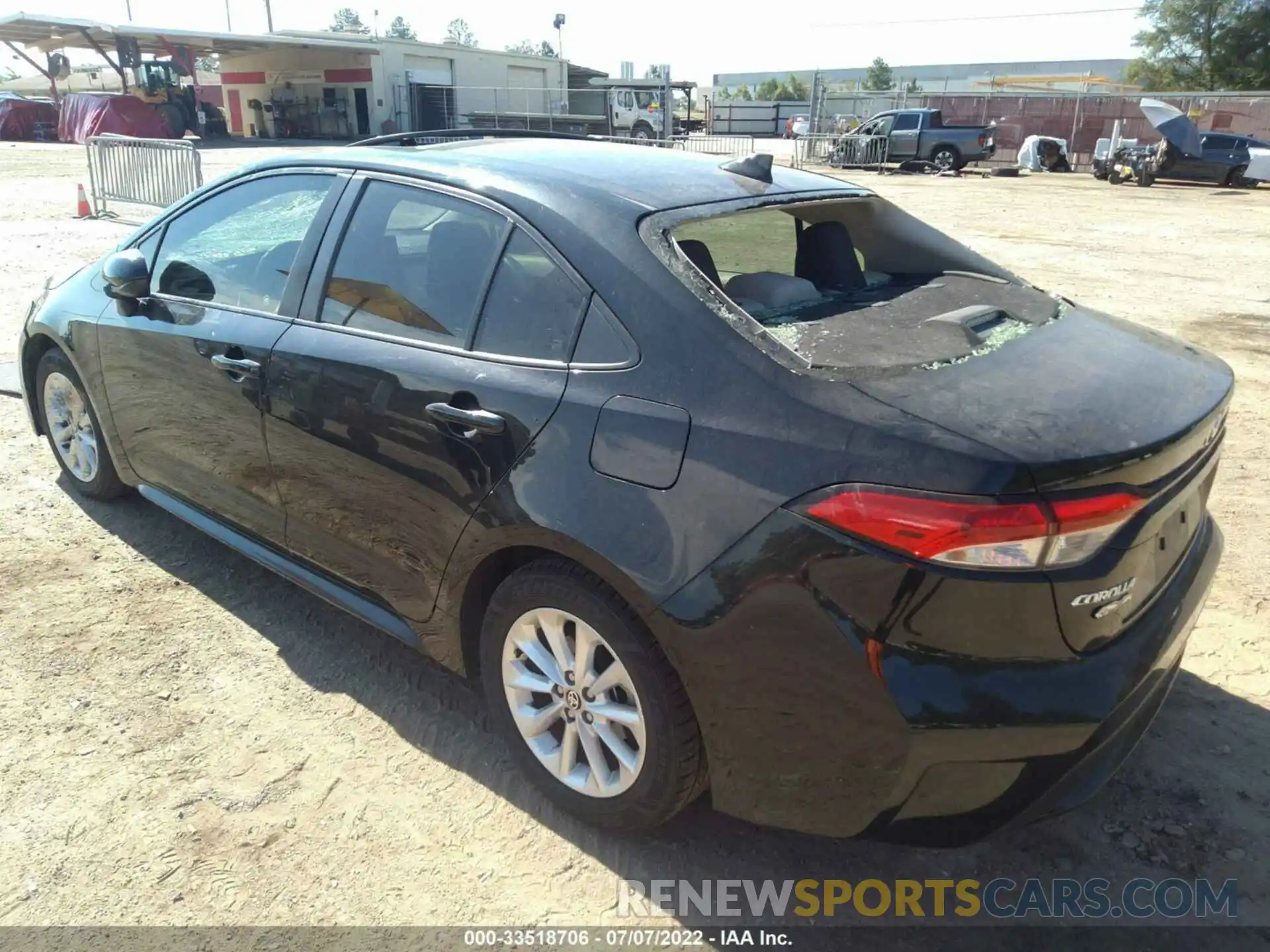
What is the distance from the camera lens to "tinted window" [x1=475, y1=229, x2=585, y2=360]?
243cm

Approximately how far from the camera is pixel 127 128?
1268 inches

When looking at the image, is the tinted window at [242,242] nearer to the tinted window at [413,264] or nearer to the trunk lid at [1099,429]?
the tinted window at [413,264]

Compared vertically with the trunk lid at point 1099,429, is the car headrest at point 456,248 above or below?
above

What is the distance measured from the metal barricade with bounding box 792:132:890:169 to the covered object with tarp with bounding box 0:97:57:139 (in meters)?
31.9

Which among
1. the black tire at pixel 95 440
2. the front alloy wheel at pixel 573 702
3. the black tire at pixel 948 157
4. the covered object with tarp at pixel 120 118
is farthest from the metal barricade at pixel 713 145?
the front alloy wheel at pixel 573 702

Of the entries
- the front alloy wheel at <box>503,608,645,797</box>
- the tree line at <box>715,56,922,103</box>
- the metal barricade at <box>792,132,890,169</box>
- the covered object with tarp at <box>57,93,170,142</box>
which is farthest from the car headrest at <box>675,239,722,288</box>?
the tree line at <box>715,56,922,103</box>

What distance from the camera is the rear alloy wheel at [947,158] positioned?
91.0 ft

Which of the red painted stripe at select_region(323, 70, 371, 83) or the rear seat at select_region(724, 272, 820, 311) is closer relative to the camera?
the rear seat at select_region(724, 272, 820, 311)

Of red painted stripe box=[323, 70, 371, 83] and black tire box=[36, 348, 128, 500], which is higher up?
red painted stripe box=[323, 70, 371, 83]

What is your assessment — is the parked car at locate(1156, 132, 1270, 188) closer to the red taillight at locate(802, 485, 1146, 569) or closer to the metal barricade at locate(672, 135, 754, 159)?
the metal barricade at locate(672, 135, 754, 159)

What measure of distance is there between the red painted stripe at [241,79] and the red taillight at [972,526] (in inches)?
2059

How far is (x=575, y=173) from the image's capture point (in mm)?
2719

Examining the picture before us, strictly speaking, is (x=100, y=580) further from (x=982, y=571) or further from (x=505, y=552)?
(x=982, y=571)

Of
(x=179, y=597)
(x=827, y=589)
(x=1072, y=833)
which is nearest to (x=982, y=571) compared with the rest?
(x=827, y=589)
